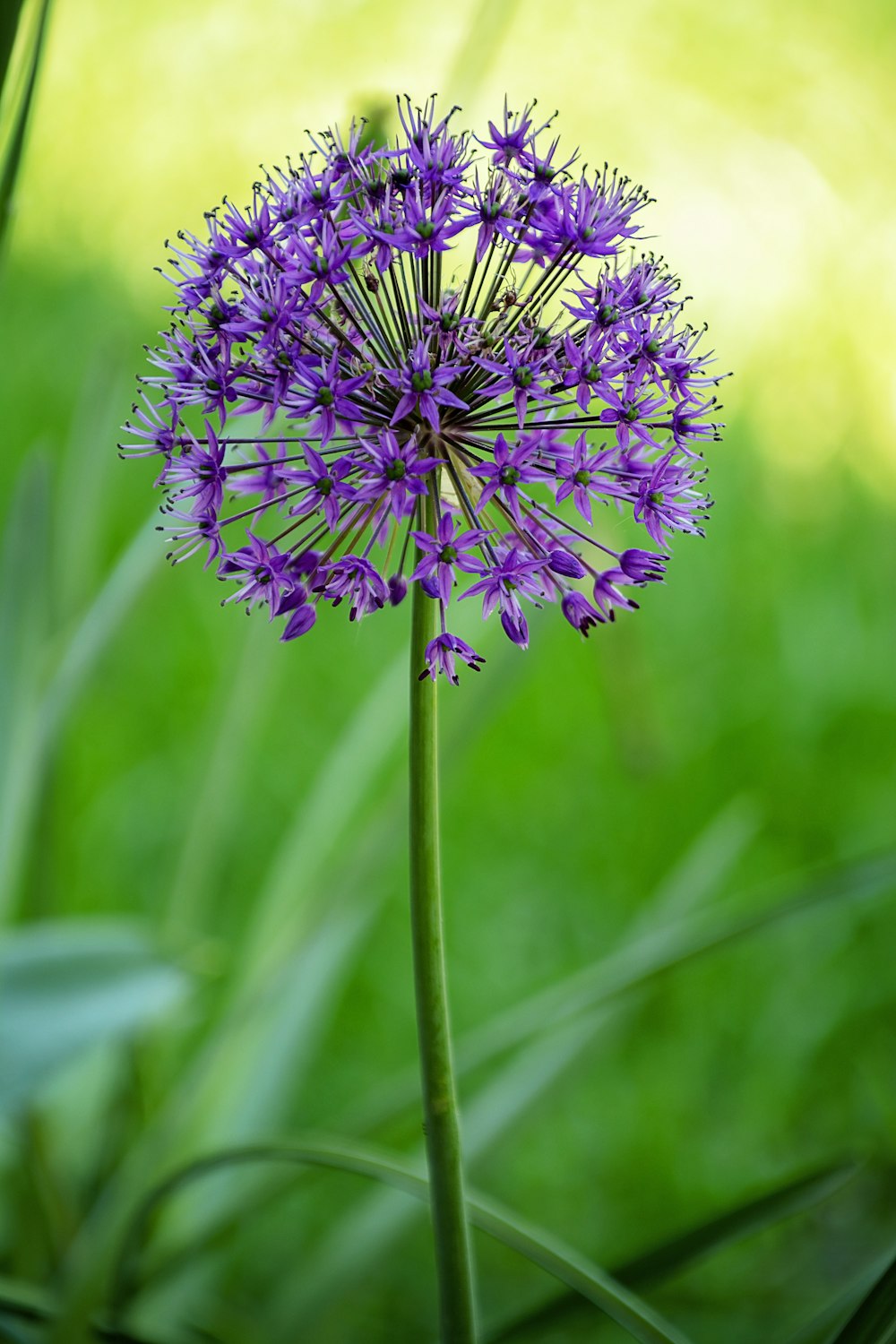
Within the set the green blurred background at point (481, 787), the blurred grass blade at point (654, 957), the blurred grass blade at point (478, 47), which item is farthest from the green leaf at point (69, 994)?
the blurred grass blade at point (478, 47)

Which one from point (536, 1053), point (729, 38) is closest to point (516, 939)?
point (536, 1053)

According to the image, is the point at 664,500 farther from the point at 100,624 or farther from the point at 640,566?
the point at 100,624

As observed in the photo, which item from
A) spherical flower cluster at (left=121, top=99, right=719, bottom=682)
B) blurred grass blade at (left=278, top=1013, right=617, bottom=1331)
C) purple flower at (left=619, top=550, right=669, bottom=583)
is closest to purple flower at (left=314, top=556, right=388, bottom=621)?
spherical flower cluster at (left=121, top=99, right=719, bottom=682)

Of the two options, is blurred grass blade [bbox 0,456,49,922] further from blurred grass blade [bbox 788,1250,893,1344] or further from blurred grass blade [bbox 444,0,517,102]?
blurred grass blade [bbox 788,1250,893,1344]

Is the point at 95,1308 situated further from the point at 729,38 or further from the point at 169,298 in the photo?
the point at 729,38

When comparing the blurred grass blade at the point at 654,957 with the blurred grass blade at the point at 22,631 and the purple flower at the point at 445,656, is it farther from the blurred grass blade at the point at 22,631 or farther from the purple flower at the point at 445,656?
the blurred grass blade at the point at 22,631

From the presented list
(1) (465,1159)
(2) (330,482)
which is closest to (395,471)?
(2) (330,482)
